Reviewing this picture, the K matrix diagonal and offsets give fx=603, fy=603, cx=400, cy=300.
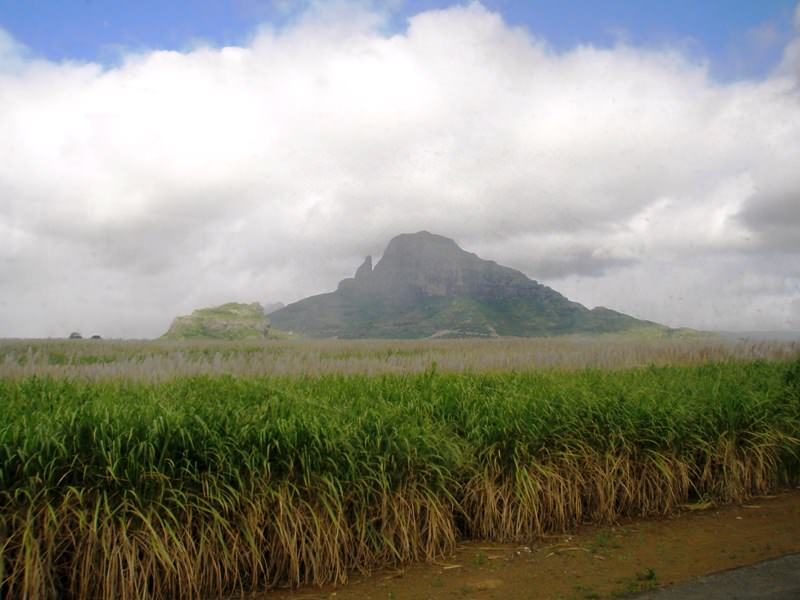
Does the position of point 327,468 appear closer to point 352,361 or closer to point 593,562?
point 593,562

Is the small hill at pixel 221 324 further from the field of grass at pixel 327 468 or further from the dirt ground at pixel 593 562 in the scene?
the dirt ground at pixel 593 562

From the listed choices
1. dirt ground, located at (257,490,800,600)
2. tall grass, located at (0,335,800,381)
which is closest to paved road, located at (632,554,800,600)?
dirt ground, located at (257,490,800,600)

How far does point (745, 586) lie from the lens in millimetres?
4254

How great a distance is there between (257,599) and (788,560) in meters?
4.11

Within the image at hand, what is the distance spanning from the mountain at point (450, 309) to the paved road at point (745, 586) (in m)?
25.7

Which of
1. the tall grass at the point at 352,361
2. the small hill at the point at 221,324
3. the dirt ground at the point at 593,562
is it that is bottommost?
the dirt ground at the point at 593,562

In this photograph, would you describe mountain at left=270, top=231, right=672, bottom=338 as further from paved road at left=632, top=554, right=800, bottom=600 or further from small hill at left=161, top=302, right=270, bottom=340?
paved road at left=632, top=554, right=800, bottom=600

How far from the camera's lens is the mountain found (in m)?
41.8

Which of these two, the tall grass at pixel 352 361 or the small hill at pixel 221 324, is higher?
the small hill at pixel 221 324

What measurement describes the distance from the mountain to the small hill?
17.5ft

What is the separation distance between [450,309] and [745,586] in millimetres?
48958

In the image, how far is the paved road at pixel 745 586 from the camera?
4086 mm

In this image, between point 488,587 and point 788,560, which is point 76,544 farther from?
point 788,560

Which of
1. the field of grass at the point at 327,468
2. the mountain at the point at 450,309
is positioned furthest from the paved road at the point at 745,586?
the mountain at the point at 450,309
